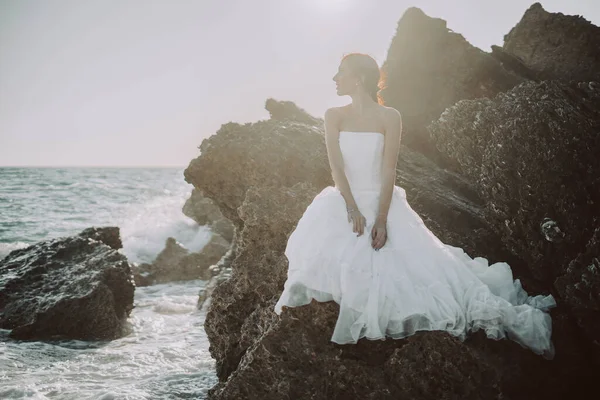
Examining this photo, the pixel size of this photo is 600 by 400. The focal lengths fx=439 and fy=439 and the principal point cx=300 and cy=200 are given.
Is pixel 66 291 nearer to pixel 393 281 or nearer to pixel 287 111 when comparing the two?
pixel 287 111

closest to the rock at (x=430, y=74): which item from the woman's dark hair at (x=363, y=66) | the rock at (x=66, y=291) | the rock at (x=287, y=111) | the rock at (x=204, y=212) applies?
A: the rock at (x=287, y=111)

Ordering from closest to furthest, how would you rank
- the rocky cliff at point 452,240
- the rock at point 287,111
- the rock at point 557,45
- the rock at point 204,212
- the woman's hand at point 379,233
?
the rocky cliff at point 452,240 < the woman's hand at point 379,233 < the rock at point 557,45 < the rock at point 287,111 < the rock at point 204,212

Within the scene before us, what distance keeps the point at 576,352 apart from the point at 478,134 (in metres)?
2.72

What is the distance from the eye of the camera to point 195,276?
51.8ft

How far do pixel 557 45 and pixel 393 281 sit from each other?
8379 mm

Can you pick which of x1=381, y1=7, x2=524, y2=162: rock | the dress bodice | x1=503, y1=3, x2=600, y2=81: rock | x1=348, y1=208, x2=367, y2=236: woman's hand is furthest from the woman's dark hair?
x1=503, y1=3, x2=600, y2=81: rock

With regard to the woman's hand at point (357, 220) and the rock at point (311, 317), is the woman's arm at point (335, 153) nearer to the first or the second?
the woman's hand at point (357, 220)

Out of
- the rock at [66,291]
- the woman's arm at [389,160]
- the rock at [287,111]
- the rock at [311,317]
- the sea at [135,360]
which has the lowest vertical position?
the sea at [135,360]

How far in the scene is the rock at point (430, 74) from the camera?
9219mm

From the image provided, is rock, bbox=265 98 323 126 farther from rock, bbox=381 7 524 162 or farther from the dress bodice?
the dress bodice

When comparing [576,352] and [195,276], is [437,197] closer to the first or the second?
[576,352]

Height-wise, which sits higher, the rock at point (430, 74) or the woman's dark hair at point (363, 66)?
the rock at point (430, 74)

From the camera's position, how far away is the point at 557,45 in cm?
938

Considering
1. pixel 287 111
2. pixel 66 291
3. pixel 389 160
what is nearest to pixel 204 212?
pixel 66 291
